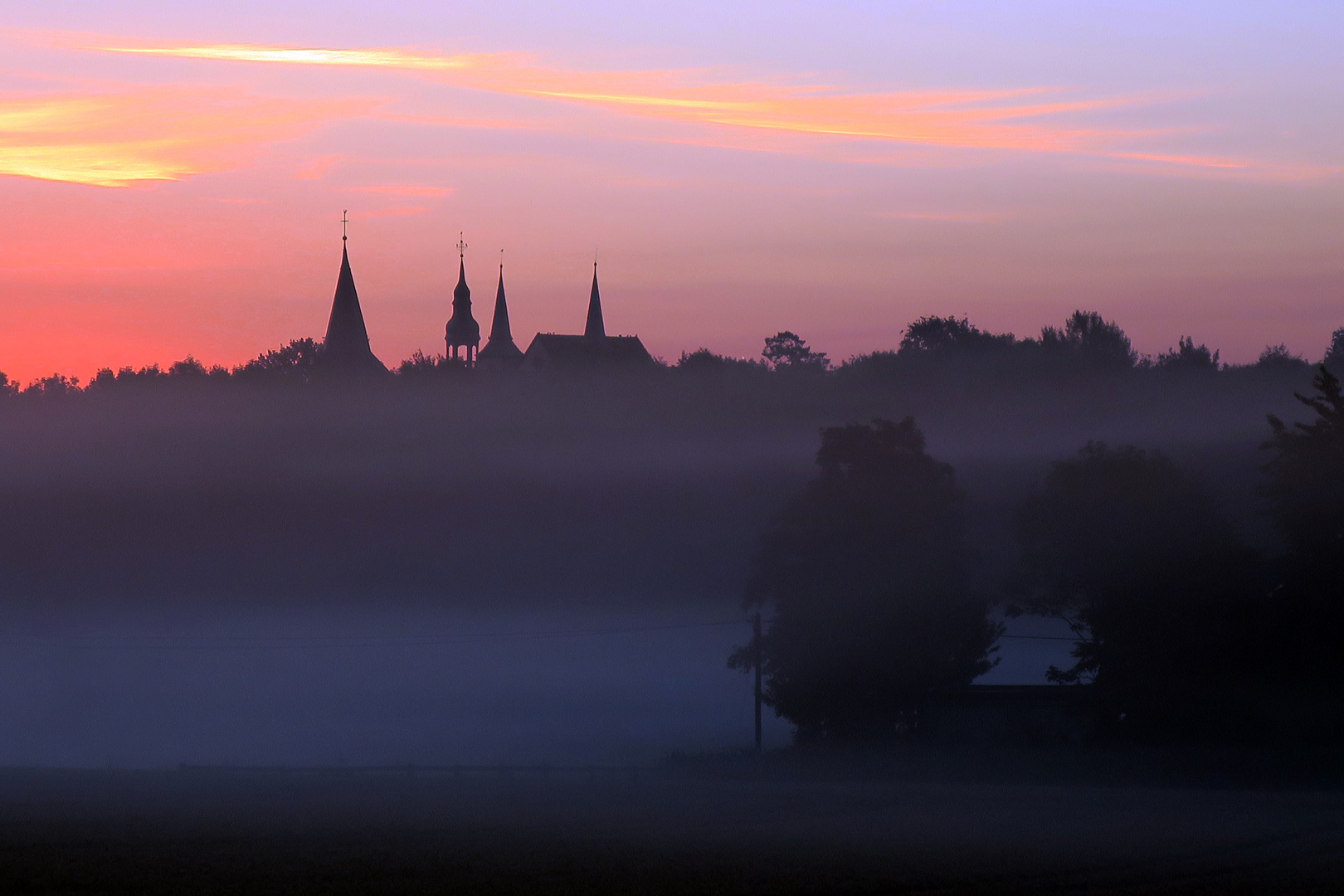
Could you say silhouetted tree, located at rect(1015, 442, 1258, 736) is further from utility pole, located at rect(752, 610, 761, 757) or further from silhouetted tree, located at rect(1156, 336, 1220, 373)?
silhouetted tree, located at rect(1156, 336, 1220, 373)

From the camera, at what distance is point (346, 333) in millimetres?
164125

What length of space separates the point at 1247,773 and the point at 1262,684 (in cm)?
297

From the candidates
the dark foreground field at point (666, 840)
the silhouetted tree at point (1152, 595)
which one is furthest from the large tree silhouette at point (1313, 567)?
the dark foreground field at point (666, 840)

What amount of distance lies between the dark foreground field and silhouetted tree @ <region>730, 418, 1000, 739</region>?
35.4 feet

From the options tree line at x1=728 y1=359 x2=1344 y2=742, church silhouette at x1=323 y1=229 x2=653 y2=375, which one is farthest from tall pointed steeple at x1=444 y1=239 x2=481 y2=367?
tree line at x1=728 y1=359 x2=1344 y2=742

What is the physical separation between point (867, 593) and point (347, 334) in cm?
12162

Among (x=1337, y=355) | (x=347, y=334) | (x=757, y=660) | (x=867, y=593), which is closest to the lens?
(x=867, y=593)

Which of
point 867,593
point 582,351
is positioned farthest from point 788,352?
point 867,593

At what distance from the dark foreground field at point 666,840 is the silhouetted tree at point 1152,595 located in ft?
20.5

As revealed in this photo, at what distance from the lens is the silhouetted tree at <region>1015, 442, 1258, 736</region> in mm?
44250

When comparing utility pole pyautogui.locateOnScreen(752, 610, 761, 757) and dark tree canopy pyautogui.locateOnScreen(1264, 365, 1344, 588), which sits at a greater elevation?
dark tree canopy pyautogui.locateOnScreen(1264, 365, 1344, 588)

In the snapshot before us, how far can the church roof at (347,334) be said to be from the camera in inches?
6422

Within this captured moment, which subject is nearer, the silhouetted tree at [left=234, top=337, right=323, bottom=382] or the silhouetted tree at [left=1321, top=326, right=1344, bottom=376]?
the silhouetted tree at [left=1321, top=326, right=1344, bottom=376]

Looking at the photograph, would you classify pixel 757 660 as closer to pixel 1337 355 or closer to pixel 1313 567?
pixel 1313 567
